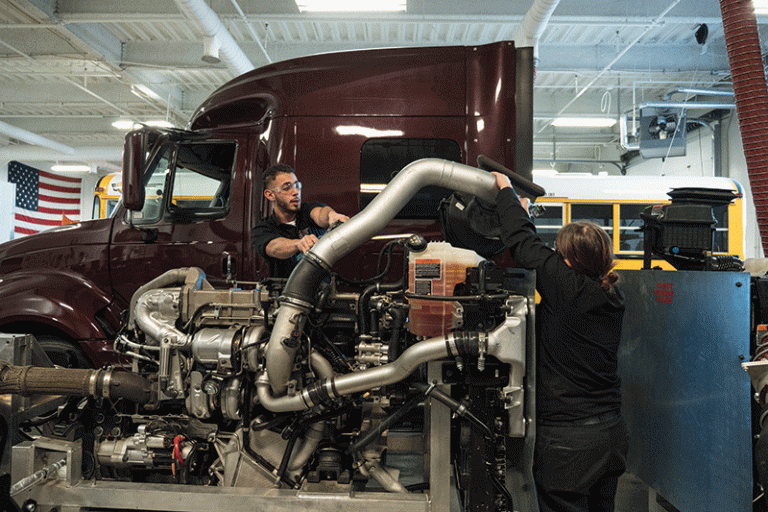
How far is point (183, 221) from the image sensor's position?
356 centimetres

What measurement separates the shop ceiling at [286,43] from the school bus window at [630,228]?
→ 8.64ft

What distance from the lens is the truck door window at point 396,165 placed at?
339 centimetres

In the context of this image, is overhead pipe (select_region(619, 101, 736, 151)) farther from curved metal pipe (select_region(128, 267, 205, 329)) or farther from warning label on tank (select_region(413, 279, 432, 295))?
curved metal pipe (select_region(128, 267, 205, 329))

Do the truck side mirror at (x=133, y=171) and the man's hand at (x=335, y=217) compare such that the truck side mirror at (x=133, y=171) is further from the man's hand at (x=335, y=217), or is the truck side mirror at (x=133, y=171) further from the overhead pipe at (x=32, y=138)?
the overhead pipe at (x=32, y=138)

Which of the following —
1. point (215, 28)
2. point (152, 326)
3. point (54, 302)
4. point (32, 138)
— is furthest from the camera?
point (32, 138)

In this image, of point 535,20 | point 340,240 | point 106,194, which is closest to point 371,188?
point 340,240

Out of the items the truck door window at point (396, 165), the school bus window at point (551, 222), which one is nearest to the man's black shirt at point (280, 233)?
the truck door window at point (396, 165)

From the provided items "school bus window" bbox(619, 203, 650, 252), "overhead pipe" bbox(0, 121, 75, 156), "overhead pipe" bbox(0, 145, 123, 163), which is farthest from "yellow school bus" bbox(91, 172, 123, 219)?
"school bus window" bbox(619, 203, 650, 252)

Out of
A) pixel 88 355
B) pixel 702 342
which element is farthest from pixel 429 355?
pixel 88 355

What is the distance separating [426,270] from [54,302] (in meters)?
2.54

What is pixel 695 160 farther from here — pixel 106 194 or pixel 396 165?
pixel 106 194

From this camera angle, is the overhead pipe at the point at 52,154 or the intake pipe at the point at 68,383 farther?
the overhead pipe at the point at 52,154

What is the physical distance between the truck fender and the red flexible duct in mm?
4301

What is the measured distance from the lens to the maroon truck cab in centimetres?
328
